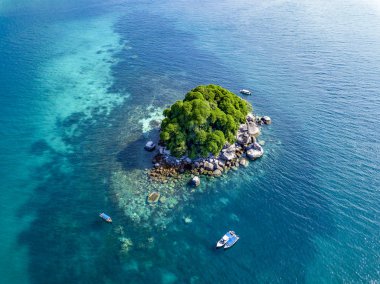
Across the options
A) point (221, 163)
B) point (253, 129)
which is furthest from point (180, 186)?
point (253, 129)

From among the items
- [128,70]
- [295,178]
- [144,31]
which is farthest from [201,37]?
[295,178]

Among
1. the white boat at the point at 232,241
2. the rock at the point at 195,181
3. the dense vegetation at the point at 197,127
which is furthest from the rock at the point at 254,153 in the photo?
the white boat at the point at 232,241

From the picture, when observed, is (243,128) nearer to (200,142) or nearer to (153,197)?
(200,142)

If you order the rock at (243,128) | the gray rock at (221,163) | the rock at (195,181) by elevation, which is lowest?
the rock at (195,181)

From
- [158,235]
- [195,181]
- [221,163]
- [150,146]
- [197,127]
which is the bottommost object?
[158,235]

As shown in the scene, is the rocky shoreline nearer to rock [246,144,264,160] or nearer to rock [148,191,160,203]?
rock [246,144,264,160]

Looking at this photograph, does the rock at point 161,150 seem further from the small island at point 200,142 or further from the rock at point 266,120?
the rock at point 266,120

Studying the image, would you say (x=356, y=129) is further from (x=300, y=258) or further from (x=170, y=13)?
(x=170, y=13)
